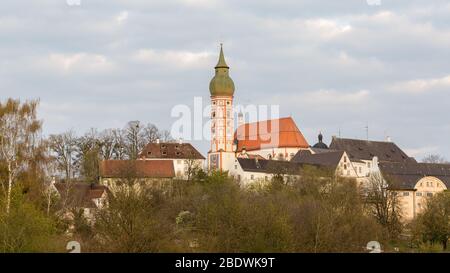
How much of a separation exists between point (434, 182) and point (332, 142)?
16373mm

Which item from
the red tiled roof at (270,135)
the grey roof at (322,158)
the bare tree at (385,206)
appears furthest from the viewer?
the red tiled roof at (270,135)

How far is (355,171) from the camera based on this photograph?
77.9 m

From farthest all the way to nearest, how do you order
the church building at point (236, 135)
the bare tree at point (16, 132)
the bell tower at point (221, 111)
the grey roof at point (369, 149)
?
1. the grey roof at point (369, 149)
2. the bell tower at point (221, 111)
3. the church building at point (236, 135)
4. the bare tree at point (16, 132)

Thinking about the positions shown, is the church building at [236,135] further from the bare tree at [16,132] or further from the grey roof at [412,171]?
the bare tree at [16,132]

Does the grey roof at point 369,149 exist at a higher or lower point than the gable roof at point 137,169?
higher

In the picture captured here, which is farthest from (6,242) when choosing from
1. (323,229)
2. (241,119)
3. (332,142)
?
(241,119)

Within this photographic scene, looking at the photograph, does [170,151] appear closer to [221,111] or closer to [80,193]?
[221,111]

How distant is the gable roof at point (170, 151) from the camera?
2990 inches

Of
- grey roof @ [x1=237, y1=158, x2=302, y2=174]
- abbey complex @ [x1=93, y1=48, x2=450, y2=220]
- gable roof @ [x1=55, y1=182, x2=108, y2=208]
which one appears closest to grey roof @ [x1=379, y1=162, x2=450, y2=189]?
abbey complex @ [x1=93, y1=48, x2=450, y2=220]

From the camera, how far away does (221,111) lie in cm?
8381

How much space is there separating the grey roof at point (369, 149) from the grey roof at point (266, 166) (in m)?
12.5

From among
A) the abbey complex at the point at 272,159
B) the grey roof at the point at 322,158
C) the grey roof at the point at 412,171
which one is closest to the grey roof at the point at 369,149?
the abbey complex at the point at 272,159

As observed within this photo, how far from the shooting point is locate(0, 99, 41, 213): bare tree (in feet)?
107
